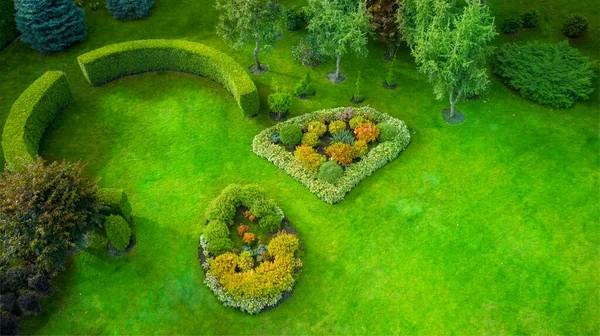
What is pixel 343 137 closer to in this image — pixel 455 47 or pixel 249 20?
pixel 455 47

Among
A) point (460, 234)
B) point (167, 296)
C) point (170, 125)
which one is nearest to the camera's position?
point (167, 296)

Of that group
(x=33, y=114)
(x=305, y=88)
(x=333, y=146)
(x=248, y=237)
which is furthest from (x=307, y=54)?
(x=33, y=114)

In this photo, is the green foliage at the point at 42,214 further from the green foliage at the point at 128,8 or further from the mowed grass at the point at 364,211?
the green foliage at the point at 128,8

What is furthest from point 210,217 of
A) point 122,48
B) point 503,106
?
point 503,106

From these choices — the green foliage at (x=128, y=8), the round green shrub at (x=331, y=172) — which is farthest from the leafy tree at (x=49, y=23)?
the round green shrub at (x=331, y=172)

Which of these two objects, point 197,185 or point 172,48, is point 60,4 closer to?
point 172,48

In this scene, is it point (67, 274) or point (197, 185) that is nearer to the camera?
point (67, 274)

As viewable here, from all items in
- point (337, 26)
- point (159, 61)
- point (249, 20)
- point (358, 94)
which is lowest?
point (358, 94)
